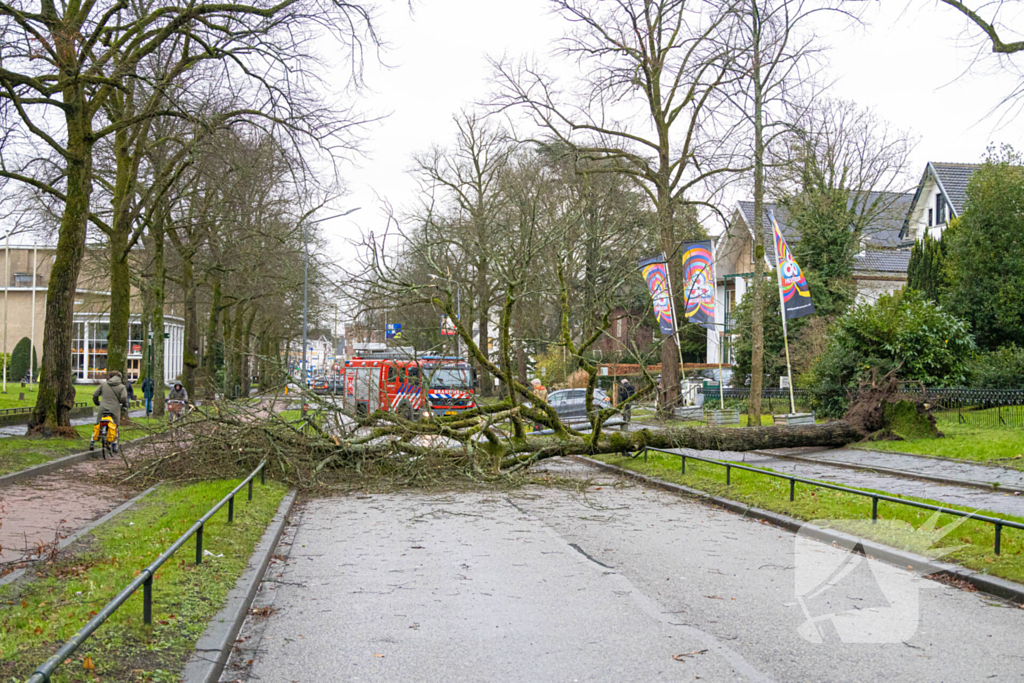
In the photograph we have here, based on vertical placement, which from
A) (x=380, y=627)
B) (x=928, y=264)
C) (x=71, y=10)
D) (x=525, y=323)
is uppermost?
(x=71, y=10)

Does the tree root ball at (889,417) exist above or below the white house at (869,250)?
below

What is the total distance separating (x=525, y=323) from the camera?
127 feet

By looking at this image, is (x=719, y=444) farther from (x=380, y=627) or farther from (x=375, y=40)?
(x=380, y=627)

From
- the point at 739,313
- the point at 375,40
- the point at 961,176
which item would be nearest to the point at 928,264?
the point at 739,313

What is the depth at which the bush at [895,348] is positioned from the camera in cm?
2698

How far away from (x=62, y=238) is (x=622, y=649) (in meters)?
18.2

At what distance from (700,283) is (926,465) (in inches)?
421

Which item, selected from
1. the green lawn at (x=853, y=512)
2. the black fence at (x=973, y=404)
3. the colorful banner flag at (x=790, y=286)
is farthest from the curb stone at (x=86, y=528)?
the colorful banner flag at (x=790, y=286)

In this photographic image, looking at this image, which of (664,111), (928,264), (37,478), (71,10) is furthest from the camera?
(928,264)

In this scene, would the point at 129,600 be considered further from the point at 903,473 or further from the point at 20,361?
the point at 20,361

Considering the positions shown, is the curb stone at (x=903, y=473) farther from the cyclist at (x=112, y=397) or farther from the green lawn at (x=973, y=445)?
the cyclist at (x=112, y=397)

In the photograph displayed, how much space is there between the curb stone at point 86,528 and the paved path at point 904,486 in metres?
11.0

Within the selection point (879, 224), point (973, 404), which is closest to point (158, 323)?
point (973, 404)

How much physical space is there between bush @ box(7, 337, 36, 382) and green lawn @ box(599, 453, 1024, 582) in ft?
221
